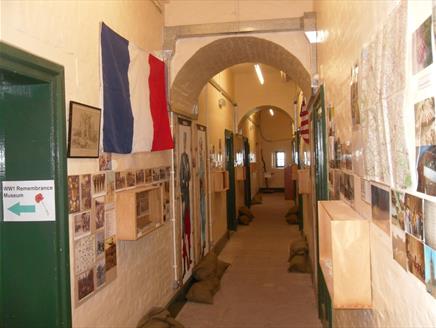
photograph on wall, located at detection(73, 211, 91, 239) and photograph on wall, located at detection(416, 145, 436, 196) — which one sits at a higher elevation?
photograph on wall, located at detection(416, 145, 436, 196)

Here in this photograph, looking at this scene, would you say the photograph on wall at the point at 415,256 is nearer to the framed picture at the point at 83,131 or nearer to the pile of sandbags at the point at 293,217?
the framed picture at the point at 83,131

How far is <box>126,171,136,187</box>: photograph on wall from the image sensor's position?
3.50m

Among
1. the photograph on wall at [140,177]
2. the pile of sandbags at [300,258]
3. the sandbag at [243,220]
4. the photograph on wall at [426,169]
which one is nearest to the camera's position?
the photograph on wall at [426,169]

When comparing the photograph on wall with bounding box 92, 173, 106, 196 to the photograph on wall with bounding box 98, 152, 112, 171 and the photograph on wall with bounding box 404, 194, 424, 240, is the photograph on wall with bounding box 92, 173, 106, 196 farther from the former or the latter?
the photograph on wall with bounding box 404, 194, 424, 240

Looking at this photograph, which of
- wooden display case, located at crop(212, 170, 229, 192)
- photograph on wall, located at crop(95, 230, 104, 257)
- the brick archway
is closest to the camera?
photograph on wall, located at crop(95, 230, 104, 257)

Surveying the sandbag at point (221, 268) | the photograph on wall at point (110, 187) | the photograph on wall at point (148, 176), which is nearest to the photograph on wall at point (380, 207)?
the photograph on wall at point (110, 187)

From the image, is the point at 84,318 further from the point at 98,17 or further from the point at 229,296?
the point at 229,296

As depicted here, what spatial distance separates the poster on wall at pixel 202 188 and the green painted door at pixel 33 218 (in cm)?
390

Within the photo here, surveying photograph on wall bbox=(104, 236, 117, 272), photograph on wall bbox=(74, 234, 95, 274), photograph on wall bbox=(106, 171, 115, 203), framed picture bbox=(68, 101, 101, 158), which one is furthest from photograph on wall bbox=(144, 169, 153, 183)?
photograph on wall bbox=(74, 234, 95, 274)

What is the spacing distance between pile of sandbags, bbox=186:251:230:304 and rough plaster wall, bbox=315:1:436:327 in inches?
99.0

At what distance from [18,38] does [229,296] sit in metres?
4.36

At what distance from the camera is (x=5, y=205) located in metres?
2.34

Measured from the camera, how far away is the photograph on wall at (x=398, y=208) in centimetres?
125

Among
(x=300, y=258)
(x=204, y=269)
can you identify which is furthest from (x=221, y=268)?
(x=300, y=258)
